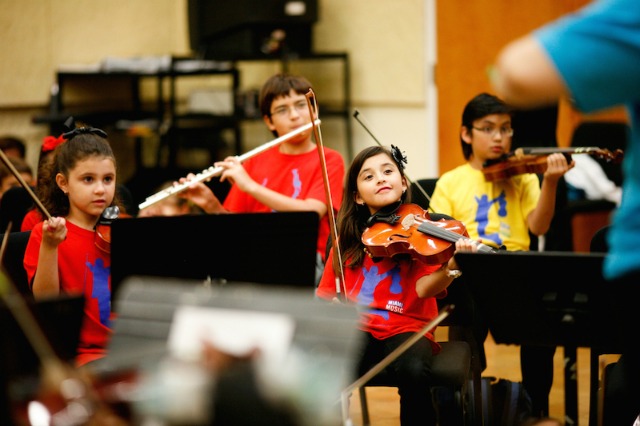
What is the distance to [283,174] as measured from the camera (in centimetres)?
314

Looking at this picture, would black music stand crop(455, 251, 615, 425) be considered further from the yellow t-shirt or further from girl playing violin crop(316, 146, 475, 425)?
the yellow t-shirt

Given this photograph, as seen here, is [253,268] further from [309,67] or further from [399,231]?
[309,67]

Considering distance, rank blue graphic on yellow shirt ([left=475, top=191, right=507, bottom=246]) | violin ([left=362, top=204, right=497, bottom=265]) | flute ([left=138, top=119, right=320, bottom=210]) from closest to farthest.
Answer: violin ([left=362, top=204, right=497, bottom=265]) < flute ([left=138, top=119, right=320, bottom=210]) < blue graphic on yellow shirt ([left=475, top=191, right=507, bottom=246])

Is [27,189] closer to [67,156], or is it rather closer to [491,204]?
[67,156]

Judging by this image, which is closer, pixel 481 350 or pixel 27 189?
pixel 27 189

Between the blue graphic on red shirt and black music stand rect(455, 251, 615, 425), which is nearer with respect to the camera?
black music stand rect(455, 251, 615, 425)

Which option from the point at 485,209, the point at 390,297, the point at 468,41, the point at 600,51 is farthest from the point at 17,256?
the point at 468,41

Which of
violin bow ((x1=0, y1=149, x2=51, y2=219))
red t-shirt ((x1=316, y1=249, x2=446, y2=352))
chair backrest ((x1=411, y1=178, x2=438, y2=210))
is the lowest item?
red t-shirt ((x1=316, y1=249, x2=446, y2=352))

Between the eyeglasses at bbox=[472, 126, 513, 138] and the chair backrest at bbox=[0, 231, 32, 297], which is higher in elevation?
the eyeglasses at bbox=[472, 126, 513, 138]

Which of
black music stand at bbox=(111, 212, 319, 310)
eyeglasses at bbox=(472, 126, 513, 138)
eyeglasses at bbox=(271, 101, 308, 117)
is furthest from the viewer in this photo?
eyeglasses at bbox=(271, 101, 308, 117)

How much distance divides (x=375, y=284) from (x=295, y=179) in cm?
75

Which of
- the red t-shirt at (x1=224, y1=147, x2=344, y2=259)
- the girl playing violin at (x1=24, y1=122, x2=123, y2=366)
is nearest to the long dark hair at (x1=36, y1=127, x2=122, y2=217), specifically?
the girl playing violin at (x1=24, y1=122, x2=123, y2=366)

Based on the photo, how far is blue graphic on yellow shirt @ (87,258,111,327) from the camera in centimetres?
242

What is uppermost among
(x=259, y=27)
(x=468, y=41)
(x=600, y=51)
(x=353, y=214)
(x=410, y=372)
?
(x=259, y=27)
